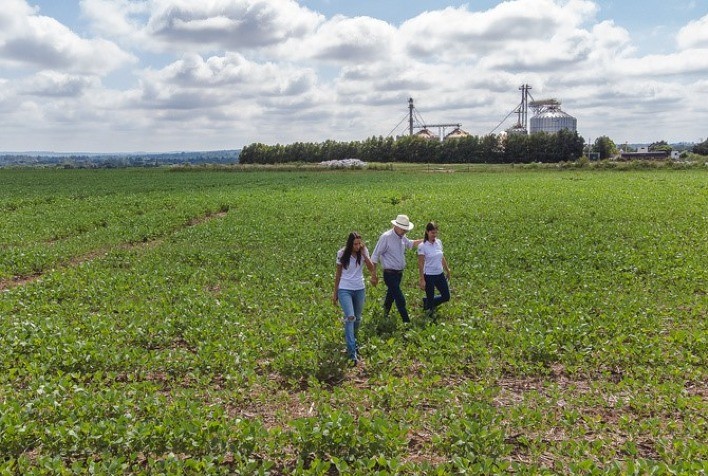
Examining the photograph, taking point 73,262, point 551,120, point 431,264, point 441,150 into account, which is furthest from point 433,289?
point 551,120

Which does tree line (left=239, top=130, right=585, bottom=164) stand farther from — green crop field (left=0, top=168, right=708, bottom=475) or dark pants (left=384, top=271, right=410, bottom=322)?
dark pants (left=384, top=271, right=410, bottom=322)

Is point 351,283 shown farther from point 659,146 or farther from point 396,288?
point 659,146

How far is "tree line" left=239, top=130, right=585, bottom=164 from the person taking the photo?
108 meters

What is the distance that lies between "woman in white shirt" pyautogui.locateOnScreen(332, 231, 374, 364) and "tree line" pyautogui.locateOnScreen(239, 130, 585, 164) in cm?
10555

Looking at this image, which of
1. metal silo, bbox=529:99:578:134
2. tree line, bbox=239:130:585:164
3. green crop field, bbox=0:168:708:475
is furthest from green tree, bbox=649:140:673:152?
green crop field, bbox=0:168:708:475

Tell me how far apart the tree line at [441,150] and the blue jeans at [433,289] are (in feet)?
339

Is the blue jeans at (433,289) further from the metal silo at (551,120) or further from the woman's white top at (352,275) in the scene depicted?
the metal silo at (551,120)

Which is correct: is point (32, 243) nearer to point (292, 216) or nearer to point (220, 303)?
point (292, 216)

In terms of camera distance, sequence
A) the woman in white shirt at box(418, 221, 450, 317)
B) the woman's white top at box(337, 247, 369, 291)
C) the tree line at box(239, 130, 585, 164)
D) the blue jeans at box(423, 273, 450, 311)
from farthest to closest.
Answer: the tree line at box(239, 130, 585, 164)
the blue jeans at box(423, 273, 450, 311)
the woman in white shirt at box(418, 221, 450, 317)
the woman's white top at box(337, 247, 369, 291)

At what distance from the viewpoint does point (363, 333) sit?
33.3ft

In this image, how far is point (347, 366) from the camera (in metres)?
8.84

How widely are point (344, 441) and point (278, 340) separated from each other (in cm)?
363

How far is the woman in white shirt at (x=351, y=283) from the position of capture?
9.07 meters

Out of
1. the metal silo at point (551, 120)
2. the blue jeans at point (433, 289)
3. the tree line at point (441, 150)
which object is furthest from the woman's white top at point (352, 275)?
the metal silo at point (551, 120)
